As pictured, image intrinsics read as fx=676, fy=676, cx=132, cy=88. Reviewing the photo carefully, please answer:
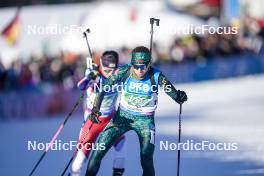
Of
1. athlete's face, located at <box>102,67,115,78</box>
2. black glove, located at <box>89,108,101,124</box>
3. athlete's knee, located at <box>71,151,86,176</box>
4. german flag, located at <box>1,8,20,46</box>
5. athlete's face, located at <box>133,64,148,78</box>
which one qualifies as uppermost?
german flag, located at <box>1,8,20,46</box>

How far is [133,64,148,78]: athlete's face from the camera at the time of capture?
19.7 ft

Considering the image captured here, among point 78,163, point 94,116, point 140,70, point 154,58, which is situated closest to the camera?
point 140,70

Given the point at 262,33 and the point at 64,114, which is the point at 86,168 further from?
the point at 262,33

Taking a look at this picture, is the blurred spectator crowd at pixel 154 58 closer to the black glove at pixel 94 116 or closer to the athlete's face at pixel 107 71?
the athlete's face at pixel 107 71

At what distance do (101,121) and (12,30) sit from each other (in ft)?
14.0

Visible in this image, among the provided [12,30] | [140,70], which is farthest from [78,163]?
[12,30]

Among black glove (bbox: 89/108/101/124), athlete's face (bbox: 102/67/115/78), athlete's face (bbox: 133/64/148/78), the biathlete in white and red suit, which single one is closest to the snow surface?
the biathlete in white and red suit

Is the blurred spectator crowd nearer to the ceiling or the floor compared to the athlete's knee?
nearer to the ceiling

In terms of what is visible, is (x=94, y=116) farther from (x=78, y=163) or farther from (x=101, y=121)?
(x=78, y=163)

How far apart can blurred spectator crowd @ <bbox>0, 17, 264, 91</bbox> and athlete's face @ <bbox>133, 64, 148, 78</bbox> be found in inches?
146

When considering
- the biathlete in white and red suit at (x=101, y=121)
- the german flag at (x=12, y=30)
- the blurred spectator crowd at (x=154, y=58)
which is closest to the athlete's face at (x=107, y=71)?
the biathlete in white and red suit at (x=101, y=121)

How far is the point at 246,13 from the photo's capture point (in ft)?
44.2

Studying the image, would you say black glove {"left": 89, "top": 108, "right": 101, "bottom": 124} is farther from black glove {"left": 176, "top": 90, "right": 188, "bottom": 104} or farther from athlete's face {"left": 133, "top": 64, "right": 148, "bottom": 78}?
black glove {"left": 176, "top": 90, "right": 188, "bottom": 104}

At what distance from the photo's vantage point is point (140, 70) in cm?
603
